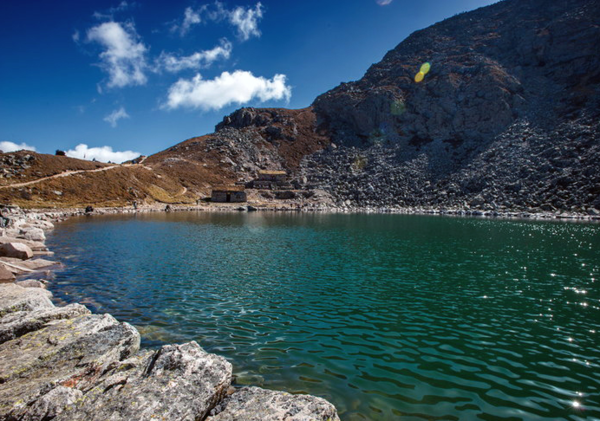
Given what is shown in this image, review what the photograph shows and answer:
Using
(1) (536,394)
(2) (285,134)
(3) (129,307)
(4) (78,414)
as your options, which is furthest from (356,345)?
(2) (285,134)

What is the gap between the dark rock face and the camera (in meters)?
90.9

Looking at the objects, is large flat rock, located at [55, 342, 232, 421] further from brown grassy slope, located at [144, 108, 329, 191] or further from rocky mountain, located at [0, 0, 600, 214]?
brown grassy slope, located at [144, 108, 329, 191]

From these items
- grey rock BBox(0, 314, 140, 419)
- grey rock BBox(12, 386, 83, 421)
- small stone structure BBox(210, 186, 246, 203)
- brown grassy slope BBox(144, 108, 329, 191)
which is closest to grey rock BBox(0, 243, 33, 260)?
grey rock BBox(0, 314, 140, 419)

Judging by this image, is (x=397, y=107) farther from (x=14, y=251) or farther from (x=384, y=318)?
(x=14, y=251)

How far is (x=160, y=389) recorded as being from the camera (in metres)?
7.35

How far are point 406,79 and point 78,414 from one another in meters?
171

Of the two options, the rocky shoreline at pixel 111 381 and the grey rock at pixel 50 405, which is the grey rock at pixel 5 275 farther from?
the grey rock at pixel 50 405

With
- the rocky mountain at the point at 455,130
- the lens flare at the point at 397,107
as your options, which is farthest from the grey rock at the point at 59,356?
the lens flare at the point at 397,107

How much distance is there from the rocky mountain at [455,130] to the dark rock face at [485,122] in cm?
47

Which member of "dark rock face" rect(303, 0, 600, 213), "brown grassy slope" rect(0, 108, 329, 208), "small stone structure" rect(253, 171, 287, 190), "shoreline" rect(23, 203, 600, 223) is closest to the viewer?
"shoreline" rect(23, 203, 600, 223)

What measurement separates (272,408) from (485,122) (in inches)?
5374

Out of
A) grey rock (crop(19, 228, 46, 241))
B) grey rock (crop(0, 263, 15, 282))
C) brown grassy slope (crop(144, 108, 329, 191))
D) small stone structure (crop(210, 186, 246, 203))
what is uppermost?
brown grassy slope (crop(144, 108, 329, 191))

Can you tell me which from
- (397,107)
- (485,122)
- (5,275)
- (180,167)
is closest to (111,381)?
(5,275)

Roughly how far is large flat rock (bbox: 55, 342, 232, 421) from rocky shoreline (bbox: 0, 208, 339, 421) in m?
0.02
